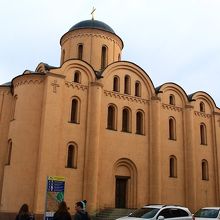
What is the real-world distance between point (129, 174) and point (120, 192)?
1.54 meters

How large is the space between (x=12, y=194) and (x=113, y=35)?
17199 millimetres

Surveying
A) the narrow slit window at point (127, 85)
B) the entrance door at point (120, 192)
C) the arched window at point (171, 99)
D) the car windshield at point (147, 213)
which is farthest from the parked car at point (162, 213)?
the arched window at point (171, 99)

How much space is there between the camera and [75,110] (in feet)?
85.9

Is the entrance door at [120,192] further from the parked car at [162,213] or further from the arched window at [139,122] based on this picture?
the parked car at [162,213]

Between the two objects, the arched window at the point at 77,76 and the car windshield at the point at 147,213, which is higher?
the arched window at the point at 77,76

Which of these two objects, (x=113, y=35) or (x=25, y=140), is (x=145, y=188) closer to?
(x=25, y=140)

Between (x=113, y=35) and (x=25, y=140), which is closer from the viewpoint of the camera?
(x=25, y=140)

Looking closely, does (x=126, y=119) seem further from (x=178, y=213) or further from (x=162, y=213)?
(x=162, y=213)

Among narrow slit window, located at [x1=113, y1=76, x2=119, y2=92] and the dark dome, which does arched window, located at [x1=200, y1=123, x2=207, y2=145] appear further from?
the dark dome

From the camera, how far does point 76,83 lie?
26453mm

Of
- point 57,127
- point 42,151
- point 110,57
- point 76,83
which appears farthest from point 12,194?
point 110,57

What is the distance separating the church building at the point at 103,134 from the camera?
2405 cm

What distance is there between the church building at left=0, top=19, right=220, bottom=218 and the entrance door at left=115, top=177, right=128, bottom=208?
0.25 ft

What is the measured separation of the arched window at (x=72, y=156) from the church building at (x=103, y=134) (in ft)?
0.23
